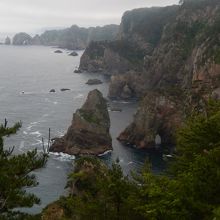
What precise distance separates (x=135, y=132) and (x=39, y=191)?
40.3m

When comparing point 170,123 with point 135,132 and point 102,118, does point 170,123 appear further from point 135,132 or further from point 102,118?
point 102,118

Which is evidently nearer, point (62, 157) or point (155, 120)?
point (62, 157)

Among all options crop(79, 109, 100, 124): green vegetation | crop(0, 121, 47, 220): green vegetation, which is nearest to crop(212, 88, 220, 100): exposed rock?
crop(79, 109, 100, 124): green vegetation

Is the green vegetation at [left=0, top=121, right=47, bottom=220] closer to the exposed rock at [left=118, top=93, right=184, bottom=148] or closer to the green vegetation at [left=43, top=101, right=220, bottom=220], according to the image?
the green vegetation at [left=43, top=101, right=220, bottom=220]

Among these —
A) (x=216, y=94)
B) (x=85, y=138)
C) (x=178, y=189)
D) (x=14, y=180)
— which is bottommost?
(x=85, y=138)

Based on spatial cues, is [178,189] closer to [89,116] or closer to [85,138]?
[85,138]

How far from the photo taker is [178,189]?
84.4ft

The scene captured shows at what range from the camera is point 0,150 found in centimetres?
3269

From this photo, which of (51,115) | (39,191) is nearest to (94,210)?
(39,191)

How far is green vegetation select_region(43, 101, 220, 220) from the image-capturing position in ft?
82.6

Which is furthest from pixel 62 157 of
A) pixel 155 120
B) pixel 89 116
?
pixel 155 120

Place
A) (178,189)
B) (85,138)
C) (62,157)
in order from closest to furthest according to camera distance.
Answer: (178,189)
(62,157)
(85,138)

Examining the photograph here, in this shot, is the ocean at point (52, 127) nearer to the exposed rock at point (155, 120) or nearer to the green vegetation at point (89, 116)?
the exposed rock at point (155, 120)

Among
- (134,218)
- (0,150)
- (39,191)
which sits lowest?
(39,191)
